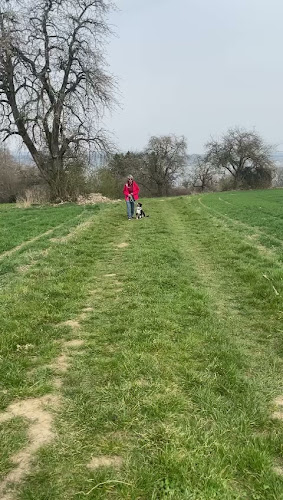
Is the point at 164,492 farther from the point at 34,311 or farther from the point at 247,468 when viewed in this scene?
the point at 34,311

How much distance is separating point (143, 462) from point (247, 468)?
66cm

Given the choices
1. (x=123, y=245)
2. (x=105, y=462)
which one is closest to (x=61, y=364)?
(x=105, y=462)

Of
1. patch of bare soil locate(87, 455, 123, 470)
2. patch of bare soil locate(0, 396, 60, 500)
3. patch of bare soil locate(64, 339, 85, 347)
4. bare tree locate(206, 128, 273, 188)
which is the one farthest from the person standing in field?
bare tree locate(206, 128, 273, 188)

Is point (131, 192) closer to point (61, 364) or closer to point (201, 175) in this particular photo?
point (61, 364)

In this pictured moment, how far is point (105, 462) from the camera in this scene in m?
2.41

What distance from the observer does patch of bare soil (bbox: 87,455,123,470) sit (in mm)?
2373

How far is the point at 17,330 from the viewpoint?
4.36 meters

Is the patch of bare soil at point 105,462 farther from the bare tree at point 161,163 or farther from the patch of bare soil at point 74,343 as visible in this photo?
the bare tree at point 161,163

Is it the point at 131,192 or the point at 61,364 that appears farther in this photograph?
the point at 131,192

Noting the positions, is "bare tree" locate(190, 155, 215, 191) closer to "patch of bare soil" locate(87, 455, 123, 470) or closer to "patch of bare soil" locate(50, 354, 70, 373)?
"patch of bare soil" locate(50, 354, 70, 373)

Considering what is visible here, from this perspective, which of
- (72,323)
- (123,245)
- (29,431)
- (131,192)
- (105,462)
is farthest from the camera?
(131,192)

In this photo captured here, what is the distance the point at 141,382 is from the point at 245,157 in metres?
60.6

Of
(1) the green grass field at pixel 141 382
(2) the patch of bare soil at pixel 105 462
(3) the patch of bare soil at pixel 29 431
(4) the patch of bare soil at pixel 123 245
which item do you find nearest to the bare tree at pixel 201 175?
(4) the patch of bare soil at pixel 123 245

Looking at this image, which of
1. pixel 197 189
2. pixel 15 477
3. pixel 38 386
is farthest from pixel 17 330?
pixel 197 189
